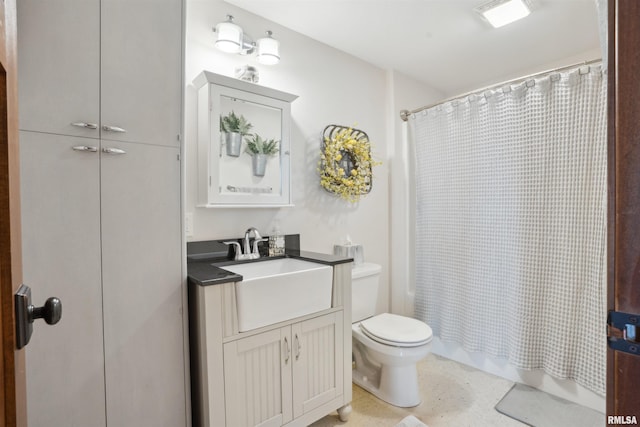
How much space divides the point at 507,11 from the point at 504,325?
2.02m

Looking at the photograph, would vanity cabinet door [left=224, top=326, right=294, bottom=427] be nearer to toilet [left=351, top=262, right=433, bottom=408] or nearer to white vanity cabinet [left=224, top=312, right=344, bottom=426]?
white vanity cabinet [left=224, top=312, right=344, bottom=426]

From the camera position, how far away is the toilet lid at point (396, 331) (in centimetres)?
186

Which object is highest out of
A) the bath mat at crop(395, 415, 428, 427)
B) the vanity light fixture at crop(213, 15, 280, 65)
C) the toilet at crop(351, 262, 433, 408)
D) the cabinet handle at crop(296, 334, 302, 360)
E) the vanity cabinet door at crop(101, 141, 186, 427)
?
the vanity light fixture at crop(213, 15, 280, 65)

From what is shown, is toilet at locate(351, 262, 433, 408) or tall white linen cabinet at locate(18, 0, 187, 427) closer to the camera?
tall white linen cabinet at locate(18, 0, 187, 427)

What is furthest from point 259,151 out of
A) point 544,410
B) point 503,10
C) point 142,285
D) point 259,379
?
point 544,410

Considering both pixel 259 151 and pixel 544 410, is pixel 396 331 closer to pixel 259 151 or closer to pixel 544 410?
pixel 544 410

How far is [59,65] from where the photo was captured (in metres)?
1.12

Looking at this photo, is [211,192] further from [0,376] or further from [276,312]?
[0,376]

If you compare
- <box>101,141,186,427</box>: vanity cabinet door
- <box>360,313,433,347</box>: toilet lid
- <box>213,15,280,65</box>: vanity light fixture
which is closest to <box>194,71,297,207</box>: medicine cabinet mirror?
<box>213,15,280,65</box>: vanity light fixture

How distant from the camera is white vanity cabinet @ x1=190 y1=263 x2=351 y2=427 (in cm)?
136

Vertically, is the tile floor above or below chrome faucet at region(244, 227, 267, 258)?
below

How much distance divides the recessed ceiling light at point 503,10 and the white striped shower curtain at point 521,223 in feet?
1.39

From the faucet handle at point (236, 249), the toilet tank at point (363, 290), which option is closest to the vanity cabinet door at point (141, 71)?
the faucet handle at point (236, 249)

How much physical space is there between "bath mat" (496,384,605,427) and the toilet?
0.54m
